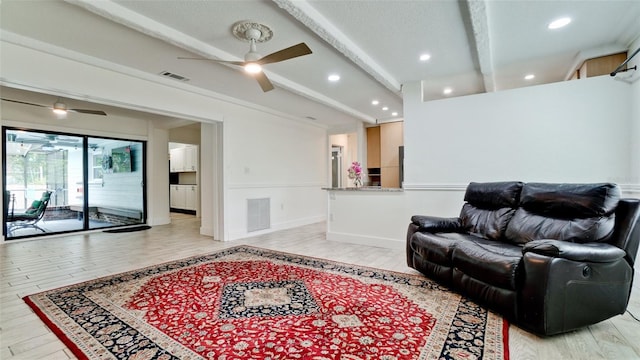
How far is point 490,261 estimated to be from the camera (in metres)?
2.10

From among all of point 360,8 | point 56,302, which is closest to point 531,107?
point 360,8

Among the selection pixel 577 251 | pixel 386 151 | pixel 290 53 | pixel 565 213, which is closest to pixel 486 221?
pixel 565 213

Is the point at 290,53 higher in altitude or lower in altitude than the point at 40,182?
higher

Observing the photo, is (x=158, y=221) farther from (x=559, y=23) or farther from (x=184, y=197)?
(x=559, y=23)

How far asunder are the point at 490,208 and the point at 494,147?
113 centimetres

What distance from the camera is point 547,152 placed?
3.50 meters

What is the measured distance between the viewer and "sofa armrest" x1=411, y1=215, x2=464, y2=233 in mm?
3043

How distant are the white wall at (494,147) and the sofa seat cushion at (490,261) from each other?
1522mm

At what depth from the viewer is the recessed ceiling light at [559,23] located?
2.73 meters

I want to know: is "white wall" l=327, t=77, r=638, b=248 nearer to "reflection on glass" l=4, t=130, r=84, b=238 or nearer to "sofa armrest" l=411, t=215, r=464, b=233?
"sofa armrest" l=411, t=215, r=464, b=233

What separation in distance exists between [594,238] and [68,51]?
533cm

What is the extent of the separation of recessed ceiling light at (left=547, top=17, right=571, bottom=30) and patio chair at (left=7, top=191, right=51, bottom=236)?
8.06m

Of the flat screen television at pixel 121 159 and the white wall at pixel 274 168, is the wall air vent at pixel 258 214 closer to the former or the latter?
the white wall at pixel 274 168

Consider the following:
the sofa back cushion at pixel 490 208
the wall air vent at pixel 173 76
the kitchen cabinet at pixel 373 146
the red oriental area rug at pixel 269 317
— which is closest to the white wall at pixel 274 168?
the wall air vent at pixel 173 76
